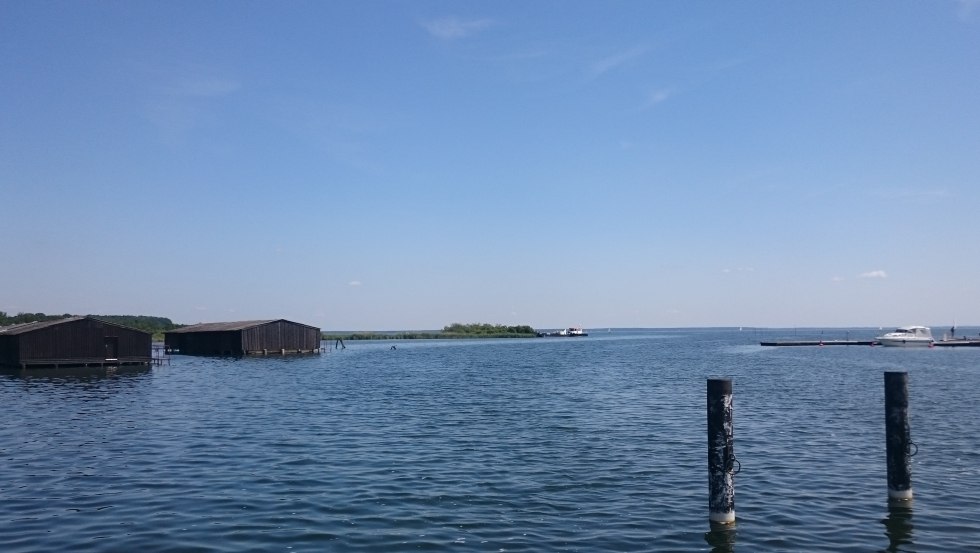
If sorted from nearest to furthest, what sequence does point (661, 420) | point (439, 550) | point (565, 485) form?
point (439, 550), point (565, 485), point (661, 420)

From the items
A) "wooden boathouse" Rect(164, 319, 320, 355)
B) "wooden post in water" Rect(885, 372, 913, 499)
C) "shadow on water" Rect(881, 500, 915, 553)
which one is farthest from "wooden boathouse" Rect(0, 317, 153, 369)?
"shadow on water" Rect(881, 500, 915, 553)

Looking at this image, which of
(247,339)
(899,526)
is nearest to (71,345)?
(247,339)

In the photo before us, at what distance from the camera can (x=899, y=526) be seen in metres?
15.5

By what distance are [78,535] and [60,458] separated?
991cm

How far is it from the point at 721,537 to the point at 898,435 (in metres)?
5.19

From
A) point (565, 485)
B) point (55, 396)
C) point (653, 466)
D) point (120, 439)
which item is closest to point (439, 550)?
point (565, 485)

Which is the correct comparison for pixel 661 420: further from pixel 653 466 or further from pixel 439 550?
pixel 439 550

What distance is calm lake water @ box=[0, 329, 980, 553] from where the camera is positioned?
1494 centimetres

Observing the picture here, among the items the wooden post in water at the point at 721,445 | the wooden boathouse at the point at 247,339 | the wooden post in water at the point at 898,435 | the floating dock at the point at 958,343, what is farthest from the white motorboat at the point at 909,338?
the wooden post in water at the point at 721,445

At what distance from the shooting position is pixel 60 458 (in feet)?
76.8

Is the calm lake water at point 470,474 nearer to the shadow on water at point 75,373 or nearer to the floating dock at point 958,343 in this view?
the shadow on water at point 75,373

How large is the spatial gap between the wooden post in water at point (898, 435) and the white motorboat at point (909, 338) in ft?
340

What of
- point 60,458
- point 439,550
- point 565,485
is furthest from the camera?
point 60,458

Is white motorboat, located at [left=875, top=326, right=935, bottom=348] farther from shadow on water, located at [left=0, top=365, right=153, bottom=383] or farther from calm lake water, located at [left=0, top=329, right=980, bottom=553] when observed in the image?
shadow on water, located at [left=0, top=365, right=153, bottom=383]
